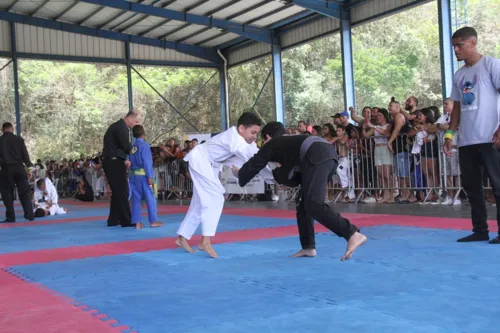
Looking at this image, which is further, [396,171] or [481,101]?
[396,171]

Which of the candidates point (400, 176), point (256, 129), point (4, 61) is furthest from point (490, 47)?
point (4, 61)

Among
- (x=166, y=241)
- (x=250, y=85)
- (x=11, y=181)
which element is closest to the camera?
(x=166, y=241)

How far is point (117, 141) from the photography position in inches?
357

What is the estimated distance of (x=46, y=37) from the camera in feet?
76.9

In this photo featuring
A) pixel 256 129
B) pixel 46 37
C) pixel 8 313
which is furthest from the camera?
pixel 46 37

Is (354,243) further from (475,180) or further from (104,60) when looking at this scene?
(104,60)

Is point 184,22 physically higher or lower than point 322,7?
higher

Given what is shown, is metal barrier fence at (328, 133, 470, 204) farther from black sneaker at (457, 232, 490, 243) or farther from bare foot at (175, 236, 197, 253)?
bare foot at (175, 236, 197, 253)

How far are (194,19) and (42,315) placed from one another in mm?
18662

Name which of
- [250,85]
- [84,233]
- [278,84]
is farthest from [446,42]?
[250,85]

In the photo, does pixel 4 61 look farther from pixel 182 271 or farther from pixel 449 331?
pixel 449 331

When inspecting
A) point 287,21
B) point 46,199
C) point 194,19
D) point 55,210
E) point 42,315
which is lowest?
point 42,315

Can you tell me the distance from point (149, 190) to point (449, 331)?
6581 mm

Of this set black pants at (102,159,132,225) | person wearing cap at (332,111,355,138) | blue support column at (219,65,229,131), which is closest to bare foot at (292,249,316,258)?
black pants at (102,159,132,225)
